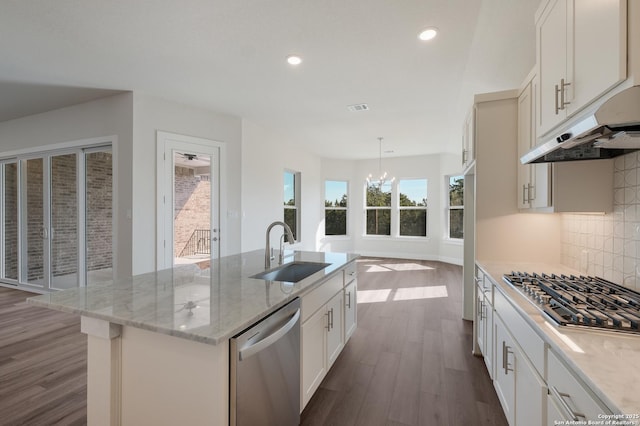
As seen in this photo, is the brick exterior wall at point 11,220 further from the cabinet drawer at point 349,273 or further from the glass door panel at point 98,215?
the cabinet drawer at point 349,273

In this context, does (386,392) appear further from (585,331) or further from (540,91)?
(540,91)

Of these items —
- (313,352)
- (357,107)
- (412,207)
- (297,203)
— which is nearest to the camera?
(313,352)

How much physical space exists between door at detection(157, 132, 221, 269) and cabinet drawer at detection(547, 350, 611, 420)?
4125mm

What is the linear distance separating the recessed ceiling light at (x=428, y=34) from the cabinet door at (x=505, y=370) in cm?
225

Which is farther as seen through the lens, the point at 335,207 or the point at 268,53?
the point at 335,207

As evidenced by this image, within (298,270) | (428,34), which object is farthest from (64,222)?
(428,34)

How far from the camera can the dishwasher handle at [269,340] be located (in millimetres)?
1203

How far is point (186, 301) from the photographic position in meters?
1.44

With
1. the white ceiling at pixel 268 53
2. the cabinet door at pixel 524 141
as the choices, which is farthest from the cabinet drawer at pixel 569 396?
the white ceiling at pixel 268 53

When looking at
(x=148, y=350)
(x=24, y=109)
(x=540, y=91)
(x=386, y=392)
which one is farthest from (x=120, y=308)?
(x=24, y=109)

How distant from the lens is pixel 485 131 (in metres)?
2.61

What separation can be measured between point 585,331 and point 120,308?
6.29 ft

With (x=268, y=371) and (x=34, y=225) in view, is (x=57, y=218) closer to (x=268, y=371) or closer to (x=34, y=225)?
(x=34, y=225)

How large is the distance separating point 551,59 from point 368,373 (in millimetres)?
2473
